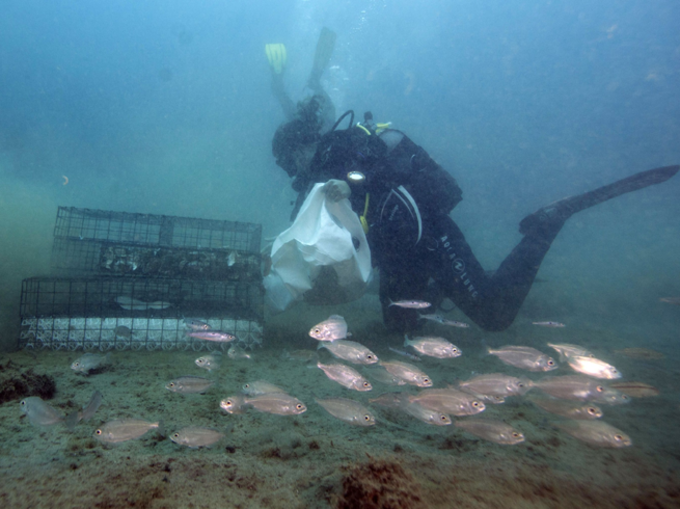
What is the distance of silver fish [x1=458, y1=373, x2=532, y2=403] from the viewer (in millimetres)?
2909

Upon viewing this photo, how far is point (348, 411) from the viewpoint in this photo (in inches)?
100

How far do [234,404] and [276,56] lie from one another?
14.7m

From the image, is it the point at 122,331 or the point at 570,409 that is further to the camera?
the point at 122,331

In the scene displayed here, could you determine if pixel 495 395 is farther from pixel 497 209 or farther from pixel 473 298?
pixel 497 209

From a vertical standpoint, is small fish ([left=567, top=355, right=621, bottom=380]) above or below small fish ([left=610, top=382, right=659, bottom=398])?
above

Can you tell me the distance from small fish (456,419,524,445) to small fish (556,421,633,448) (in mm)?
508

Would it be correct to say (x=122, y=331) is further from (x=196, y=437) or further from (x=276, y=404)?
(x=276, y=404)

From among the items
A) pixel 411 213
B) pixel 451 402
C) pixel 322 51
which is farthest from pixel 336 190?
pixel 322 51

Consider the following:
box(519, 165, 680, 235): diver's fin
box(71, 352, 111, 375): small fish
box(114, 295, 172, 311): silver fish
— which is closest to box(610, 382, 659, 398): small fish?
box(519, 165, 680, 235): diver's fin

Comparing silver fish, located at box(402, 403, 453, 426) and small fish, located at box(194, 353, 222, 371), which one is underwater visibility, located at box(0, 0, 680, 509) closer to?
silver fish, located at box(402, 403, 453, 426)

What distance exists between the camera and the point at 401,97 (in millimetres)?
80000

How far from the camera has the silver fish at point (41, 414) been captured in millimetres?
2312

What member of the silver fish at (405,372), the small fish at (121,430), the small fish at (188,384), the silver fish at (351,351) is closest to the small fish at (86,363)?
the small fish at (188,384)

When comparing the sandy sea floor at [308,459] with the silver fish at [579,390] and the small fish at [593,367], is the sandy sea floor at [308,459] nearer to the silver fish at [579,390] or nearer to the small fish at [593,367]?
the silver fish at [579,390]
